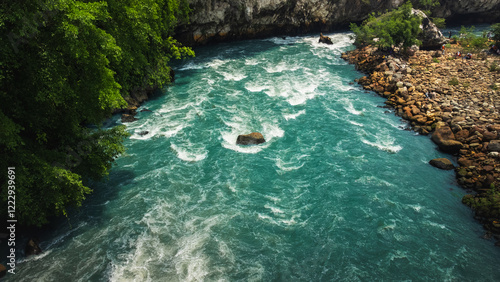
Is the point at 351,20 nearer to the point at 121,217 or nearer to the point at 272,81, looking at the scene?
the point at 272,81

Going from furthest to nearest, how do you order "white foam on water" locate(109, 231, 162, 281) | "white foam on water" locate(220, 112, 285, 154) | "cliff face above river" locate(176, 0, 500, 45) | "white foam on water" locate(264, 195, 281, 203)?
"cliff face above river" locate(176, 0, 500, 45), "white foam on water" locate(220, 112, 285, 154), "white foam on water" locate(264, 195, 281, 203), "white foam on water" locate(109, 231, 162, 281)

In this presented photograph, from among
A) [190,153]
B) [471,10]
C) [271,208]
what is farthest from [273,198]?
[471,10]

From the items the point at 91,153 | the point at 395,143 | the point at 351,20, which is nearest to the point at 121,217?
the point at 91,153

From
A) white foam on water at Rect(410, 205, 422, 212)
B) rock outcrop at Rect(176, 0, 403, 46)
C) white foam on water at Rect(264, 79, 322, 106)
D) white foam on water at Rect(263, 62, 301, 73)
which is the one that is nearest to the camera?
white foam on water at Rect(410, 205, 422, 212)

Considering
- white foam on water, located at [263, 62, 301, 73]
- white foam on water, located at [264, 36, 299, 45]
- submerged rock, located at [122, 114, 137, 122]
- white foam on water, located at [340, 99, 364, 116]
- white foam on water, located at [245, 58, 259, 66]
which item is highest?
white foam on water, located at [264, 36, 299, 45]

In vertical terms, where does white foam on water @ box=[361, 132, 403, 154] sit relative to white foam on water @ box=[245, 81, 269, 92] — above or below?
below

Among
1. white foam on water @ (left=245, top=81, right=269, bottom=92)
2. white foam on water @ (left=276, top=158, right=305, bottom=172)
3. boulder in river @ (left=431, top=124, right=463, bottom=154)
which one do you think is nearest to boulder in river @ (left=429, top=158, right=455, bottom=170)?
boulder in river @ (left=431, top=124, right=463, bottom=154)

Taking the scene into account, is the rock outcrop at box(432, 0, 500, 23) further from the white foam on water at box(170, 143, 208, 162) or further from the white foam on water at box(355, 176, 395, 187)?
the white foam on water at box(170, 143, 208, 162)
